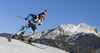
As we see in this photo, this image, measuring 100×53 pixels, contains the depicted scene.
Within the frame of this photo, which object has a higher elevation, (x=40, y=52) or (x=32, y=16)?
(x=32, y=16)

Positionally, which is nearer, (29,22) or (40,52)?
(40,52)

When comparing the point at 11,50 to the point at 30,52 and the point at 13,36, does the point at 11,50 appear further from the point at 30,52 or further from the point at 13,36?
the point at 13,36

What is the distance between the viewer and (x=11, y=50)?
10.0 meters

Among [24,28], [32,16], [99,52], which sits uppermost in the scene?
[32,16]

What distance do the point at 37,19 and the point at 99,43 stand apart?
469 feet

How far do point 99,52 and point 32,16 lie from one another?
18.3 m

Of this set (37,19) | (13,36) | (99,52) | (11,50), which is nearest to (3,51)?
(11,50)

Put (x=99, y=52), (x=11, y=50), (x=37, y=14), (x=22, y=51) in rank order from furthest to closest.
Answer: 1. (x=99, y=52)
2. (x=37, y=14)
3. (x=22, y=51)
4. (x=11, y=50)

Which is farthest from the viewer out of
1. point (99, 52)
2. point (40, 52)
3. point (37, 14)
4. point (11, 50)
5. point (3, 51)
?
point (99, 52)

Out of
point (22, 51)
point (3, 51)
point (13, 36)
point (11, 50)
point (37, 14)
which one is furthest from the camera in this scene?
point (37, 14)

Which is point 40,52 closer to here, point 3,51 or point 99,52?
point 3,51

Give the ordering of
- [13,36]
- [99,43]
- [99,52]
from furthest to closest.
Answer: [99,43] → [99,52] → [13,36]

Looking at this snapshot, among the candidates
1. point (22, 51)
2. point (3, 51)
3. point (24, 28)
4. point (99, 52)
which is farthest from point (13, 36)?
point (99, 52)

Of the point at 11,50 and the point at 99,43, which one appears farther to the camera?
the point at 99,43
